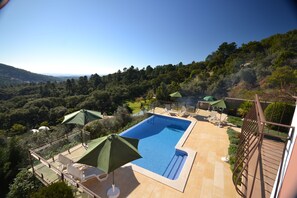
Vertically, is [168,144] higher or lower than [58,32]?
lower

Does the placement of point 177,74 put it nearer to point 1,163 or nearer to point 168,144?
point 168,144

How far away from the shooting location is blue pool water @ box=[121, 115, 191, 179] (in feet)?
21.4

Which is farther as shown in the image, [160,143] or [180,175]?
[160,143]

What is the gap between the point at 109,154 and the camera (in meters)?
3.72

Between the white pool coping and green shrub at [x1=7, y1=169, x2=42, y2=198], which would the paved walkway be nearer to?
the white pool coping

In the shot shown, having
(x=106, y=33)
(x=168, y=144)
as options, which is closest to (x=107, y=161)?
(x=168, y=144)

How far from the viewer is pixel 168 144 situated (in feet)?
29.0

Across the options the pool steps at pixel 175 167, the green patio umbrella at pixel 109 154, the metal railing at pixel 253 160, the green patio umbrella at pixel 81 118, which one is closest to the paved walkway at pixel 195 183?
the pool steps at pixel 175 167

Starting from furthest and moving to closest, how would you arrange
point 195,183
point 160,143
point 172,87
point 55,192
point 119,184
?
point 172,87 → point 160,143 → point 195,183 → point 119,184 → point 55,192

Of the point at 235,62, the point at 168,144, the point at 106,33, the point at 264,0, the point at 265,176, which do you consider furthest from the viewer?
the point at 235,62

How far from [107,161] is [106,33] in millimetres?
11974

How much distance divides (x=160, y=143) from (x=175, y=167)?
8.50 feet

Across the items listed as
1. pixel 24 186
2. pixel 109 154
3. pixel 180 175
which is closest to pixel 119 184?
pixel 109 154

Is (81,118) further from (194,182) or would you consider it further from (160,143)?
(194,182)
